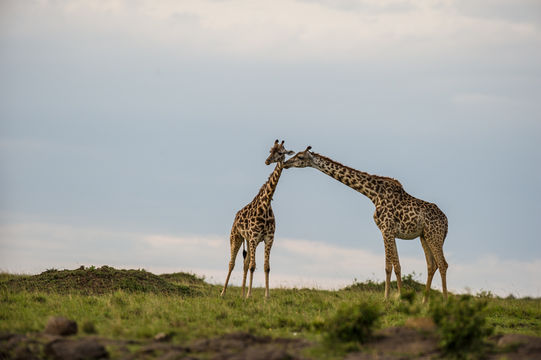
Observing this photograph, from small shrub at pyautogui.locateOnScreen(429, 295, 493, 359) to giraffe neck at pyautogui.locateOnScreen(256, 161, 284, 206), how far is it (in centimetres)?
922

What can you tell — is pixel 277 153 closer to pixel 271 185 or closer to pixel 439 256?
pixel 271 185

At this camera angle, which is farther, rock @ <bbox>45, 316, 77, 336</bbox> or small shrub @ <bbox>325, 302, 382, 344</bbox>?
rock @ <bbox>45, 316, 77, 336</bbox>

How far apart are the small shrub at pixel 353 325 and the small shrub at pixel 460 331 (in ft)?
4.11

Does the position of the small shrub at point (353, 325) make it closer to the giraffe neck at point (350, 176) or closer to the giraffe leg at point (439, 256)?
the giraffe leg at point (439, 256)

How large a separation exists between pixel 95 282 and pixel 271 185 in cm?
716

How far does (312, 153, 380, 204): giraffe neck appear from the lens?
2122cm

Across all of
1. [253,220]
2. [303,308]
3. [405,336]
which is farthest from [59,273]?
[405,336]

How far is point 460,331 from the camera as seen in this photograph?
39.6ft

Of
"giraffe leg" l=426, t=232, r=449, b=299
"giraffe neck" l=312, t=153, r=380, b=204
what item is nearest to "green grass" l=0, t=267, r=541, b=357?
"giraffe leg" l=426, t=232, r=449, b=299

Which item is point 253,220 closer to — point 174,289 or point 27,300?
point 174,289

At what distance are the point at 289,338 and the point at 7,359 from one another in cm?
512

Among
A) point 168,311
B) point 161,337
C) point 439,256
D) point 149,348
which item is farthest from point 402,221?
point 149,348

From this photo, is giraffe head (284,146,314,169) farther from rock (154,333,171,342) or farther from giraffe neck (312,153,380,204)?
rock (154,333,171,342)

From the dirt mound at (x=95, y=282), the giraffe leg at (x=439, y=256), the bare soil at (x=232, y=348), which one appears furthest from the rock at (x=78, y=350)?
the giraffe leg at (x=439, y=256)
